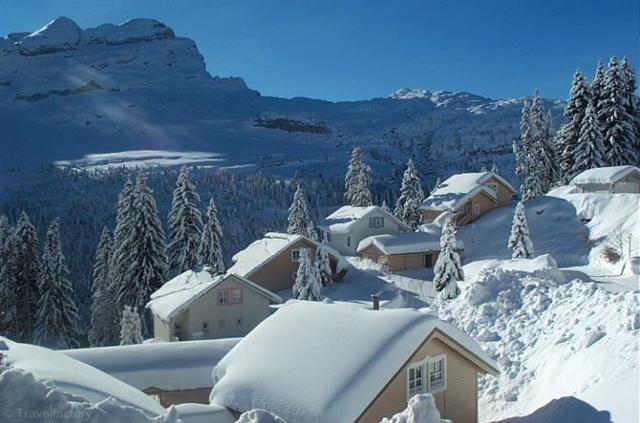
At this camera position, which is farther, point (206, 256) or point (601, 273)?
point (206, 256)

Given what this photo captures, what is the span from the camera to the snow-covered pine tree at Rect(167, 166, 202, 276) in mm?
44094

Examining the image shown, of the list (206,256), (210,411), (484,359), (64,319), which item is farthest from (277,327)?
(64,319)

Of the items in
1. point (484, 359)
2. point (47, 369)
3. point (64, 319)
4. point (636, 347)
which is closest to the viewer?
point (47, 369)

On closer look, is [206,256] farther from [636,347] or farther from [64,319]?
[636,347]

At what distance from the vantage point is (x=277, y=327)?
14.2 m

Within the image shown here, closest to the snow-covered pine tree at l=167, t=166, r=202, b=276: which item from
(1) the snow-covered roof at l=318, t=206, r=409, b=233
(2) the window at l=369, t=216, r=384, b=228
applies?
(1) the snow-covered roof at l=318, t=206, r=409, b=233

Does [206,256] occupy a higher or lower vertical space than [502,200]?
lower

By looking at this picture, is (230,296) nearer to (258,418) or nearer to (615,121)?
(258,418)

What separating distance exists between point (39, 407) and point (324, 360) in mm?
7097

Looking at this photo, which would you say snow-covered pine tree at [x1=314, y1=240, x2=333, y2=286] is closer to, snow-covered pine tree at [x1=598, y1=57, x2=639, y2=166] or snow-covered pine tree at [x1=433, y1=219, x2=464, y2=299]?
snow-covered pine tree at [x1=433, y1=219, x2=464, y2=299]

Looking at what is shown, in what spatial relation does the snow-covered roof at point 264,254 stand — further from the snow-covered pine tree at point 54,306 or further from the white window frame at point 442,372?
the white window frame at point 442,372

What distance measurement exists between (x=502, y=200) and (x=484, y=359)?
1667 inches

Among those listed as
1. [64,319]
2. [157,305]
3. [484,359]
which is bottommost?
[64,319]

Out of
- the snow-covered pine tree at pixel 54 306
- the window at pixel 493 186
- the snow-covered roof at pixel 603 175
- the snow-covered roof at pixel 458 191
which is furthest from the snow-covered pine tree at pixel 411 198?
the snow-covered pine tree at pixel 54 306
